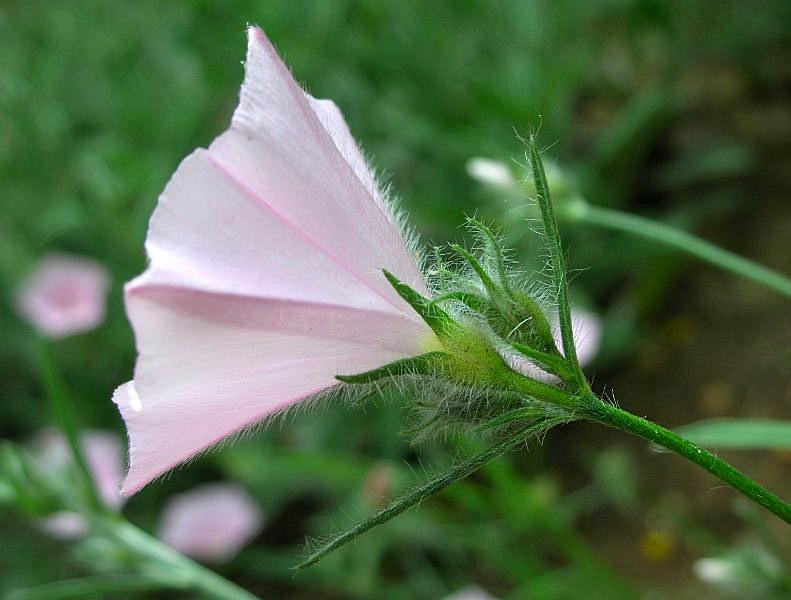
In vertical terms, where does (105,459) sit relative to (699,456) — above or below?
above

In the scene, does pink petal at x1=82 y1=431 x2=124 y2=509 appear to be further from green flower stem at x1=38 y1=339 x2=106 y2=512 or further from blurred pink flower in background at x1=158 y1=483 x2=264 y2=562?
green flower stem at x1=38 y1=339 x2=106 y2=512

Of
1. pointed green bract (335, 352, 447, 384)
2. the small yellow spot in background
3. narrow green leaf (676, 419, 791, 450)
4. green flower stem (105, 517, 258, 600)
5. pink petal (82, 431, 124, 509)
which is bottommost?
pointed green bract (335, 352, 447, 384)

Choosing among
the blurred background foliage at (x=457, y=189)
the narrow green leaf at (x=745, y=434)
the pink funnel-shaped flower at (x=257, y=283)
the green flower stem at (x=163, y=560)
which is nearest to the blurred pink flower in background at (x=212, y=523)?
the blurred background foliage at (x=457, y=189)

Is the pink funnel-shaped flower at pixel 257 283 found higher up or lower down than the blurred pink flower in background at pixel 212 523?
lower down

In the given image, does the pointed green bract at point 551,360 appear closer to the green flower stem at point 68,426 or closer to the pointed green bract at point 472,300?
the pointed green bract at point 472,300

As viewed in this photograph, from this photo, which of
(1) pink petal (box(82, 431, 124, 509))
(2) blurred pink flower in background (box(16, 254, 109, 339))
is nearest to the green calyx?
(1) pink petal (box(82, 431, 124, 509))

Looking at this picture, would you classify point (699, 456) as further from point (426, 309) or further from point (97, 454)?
point (97, 454)

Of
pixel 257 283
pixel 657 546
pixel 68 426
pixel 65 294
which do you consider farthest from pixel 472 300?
pixel 65 294
